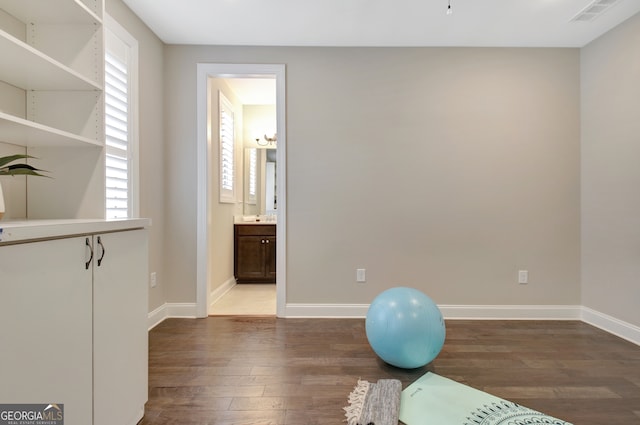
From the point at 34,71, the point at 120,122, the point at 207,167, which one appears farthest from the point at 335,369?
the point at 120,122

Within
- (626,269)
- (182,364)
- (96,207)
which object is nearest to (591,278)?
(626,269)

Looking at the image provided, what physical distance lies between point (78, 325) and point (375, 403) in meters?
1.44

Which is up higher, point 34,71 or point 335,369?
point 34,71

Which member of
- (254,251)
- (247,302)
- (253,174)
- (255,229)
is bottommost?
(247,302)

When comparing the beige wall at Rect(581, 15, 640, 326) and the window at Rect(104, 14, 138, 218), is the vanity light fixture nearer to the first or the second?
the window at Rect(104, 14, 138, 218)

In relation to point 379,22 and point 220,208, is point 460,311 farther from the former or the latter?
point 220,208

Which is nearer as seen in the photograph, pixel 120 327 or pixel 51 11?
pixel 120 327

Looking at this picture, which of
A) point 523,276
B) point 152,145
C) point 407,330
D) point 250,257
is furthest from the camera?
point 250,257

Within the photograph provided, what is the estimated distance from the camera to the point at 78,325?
1161mm

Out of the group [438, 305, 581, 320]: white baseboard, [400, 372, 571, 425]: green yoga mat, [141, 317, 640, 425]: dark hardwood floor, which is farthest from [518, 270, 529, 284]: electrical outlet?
[400, 372, 571, 425]: green yoga mat

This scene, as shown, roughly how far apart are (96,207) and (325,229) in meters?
1.94

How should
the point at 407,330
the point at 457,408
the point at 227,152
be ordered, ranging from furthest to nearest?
the point at 227,152
the point at 407,330
the point at 457,408

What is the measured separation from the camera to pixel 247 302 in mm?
3676

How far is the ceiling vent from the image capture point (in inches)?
94.4
